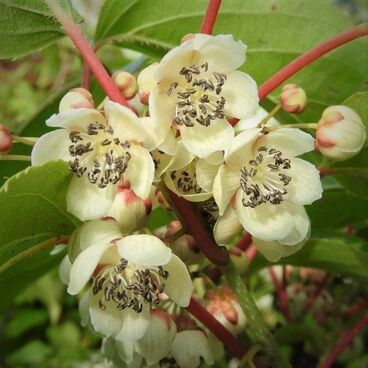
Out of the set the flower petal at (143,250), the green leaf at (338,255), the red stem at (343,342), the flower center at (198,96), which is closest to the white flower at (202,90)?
the flower center at (198,96)

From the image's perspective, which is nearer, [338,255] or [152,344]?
[152,344]

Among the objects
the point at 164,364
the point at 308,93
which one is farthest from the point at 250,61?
the point at 164,364

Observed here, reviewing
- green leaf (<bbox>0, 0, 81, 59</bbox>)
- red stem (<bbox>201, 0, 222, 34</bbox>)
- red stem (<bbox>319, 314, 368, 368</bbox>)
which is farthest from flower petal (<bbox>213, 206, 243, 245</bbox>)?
red stem (<bbox>319, 314, 368, 368</bbox>)

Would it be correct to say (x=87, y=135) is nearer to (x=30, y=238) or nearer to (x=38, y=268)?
(x=30, y=238)

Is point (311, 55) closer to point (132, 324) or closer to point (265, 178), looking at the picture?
point (265, 178)

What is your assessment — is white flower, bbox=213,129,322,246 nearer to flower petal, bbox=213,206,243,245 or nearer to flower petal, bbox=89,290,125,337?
flower petal, bbox=213,206,243,245

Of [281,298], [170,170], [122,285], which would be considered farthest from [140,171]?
[281,298]
